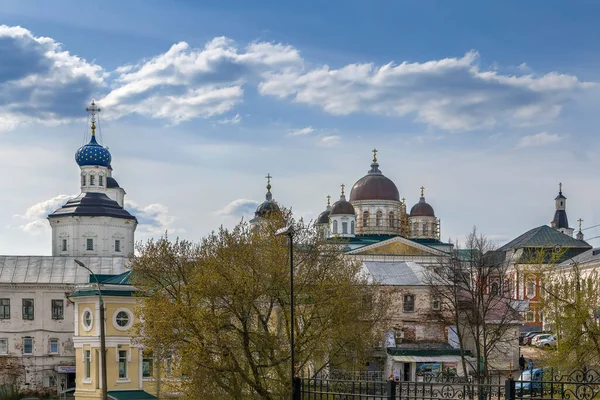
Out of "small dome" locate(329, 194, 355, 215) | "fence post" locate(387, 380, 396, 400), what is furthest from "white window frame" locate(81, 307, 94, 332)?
"small dome" locate(329, 194, 355, 215)

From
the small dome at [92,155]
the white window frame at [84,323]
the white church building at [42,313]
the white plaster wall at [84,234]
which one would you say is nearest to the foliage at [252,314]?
the white window frame at [84,323]

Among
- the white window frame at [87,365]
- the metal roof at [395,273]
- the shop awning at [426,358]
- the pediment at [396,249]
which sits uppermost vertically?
the pediment at [396,249]

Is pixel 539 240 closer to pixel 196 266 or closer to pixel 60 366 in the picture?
pixel 60 366

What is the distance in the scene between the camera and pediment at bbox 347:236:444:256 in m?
86.1

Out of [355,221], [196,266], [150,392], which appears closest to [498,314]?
[150,392]

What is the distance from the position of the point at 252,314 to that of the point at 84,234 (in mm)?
42156

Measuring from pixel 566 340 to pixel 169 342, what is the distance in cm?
1255

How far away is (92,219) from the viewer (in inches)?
2677

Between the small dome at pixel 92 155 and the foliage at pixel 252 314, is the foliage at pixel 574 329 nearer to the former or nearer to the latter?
the foliage at pixel 252 314

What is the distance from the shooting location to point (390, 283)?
5122 cm

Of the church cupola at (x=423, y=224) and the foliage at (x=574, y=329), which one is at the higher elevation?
the church cupola at (x=423, y=224)

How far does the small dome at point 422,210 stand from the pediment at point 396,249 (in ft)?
38.6

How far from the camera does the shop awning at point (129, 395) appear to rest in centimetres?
4108

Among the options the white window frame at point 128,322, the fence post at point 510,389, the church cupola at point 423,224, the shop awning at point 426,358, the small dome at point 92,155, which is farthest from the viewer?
the church cupola at point 423,224
